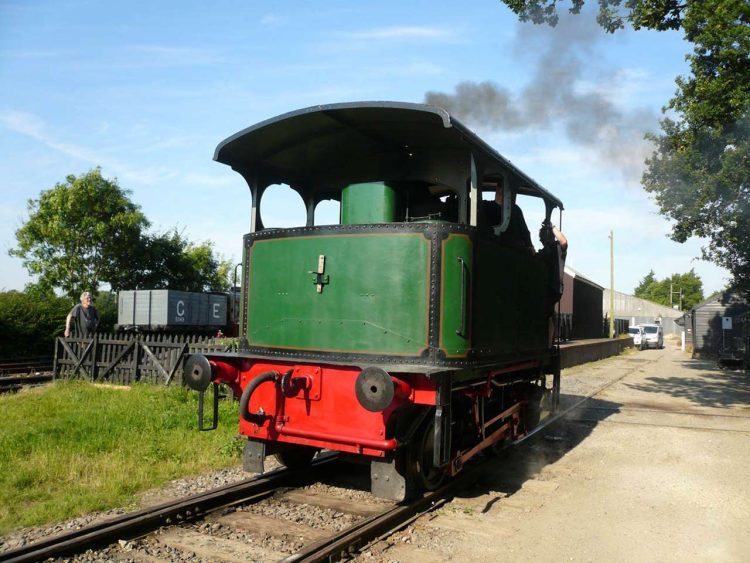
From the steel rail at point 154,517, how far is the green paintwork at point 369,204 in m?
2.54

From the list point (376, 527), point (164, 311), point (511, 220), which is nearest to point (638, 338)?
point (164, 311)

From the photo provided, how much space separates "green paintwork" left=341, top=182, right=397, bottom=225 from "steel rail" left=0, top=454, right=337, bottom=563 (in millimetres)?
2539

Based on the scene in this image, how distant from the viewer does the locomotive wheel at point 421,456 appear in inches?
201

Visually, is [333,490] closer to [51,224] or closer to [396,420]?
[396,420]

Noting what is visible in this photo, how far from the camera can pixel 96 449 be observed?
21.8 feet

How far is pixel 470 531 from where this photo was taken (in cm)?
474

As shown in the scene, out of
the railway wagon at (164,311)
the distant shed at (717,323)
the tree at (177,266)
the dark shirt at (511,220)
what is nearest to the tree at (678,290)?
the distant shed at (717,323)

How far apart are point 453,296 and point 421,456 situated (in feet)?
4.62

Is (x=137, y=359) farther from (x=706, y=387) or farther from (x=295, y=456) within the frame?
(x=706, y=387)

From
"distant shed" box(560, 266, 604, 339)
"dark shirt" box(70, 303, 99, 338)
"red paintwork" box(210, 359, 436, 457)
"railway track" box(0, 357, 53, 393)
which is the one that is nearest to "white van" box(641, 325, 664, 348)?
"distant shed" box(560, 266, 604, 339)

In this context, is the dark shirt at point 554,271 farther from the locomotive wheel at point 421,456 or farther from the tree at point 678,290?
the tree at point 678,290

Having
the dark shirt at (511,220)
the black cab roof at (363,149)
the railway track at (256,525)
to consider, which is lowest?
the railway track at (256,525)

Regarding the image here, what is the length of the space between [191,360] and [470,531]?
9.32 ft

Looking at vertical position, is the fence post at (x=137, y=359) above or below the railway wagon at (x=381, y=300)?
below
